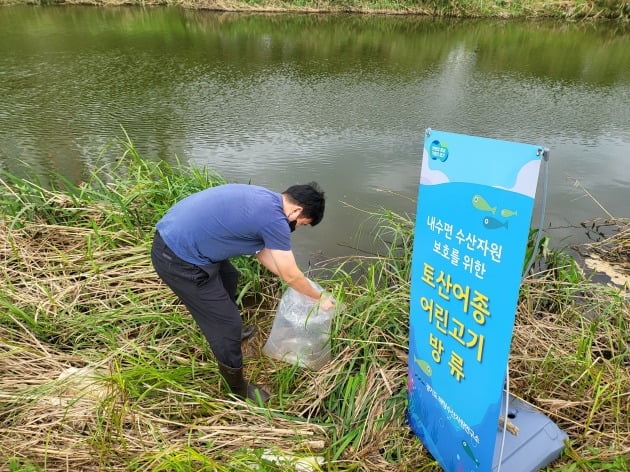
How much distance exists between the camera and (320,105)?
705 centimetres

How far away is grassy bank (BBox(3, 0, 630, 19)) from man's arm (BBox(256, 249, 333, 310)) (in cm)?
1683

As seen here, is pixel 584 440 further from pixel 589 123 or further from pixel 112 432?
pixel 589 123

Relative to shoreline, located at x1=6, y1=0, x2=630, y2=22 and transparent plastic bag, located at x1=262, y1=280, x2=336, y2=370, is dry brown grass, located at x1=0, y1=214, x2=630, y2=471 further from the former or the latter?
shoreline, located at x1=6, y1=0, x2=630, y2=22

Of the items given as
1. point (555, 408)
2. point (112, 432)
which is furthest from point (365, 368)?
point (112, 432)

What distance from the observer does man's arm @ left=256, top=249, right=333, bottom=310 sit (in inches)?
72.6

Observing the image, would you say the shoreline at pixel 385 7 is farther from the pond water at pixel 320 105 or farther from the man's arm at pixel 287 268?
the man's arm at pixel 287 268

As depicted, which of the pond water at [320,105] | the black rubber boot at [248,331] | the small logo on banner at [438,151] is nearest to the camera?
the small logo on banner at [438,151]

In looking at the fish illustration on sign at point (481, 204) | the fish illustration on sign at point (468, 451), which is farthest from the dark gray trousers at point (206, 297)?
the fish illustration on sign at point (481, 204)

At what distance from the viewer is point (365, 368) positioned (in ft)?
6.94

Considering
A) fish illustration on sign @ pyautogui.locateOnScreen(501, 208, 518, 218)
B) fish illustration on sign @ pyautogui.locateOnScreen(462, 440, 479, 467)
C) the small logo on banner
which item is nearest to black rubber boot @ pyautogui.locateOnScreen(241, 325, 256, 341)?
fish illustration on sign @ pyautogui.locateOnScreen(462, 440, 479, 467)

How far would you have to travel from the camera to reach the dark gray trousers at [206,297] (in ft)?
6.15

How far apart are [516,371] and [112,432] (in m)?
1.87

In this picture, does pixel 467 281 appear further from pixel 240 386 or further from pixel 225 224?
pixel 240 386

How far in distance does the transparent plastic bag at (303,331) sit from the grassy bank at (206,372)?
2.5 inches
